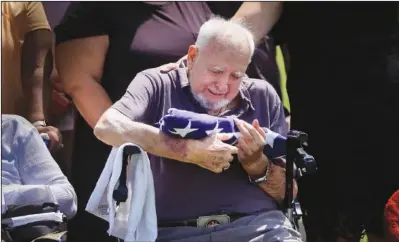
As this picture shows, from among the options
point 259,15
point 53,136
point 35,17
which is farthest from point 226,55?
point 35,17

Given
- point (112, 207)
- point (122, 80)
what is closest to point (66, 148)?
point (122, 80)

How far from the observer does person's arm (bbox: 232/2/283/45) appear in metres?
3.73

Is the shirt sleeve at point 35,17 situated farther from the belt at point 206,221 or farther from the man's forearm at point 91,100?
the belt at point 206,221

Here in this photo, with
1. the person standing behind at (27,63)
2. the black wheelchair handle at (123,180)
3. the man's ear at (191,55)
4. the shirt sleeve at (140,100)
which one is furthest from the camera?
the person standing behind at (27,63)

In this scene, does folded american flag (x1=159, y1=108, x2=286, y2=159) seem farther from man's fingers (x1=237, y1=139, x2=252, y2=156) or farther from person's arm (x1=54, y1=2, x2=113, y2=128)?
person's arm (x1=54, y1=2, x2=113, y2=128)

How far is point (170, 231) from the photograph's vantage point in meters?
3.26

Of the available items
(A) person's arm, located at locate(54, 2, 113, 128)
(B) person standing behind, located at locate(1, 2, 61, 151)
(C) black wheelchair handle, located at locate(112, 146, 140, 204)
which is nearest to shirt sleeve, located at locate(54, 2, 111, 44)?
(A) person's arm, located at locate(54, 2, 113, 128)

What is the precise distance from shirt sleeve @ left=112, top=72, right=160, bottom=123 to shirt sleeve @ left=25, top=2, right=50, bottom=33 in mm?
650

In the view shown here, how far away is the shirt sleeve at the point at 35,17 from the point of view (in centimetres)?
377

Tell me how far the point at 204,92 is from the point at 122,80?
0.49 metres

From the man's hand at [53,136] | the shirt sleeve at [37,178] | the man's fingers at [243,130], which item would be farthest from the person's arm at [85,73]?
the man's fingers at [243,130]

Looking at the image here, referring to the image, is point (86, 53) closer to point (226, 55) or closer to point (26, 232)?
point (226, 55)

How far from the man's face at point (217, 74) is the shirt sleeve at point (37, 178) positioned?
0.60m

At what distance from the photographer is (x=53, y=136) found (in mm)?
3660
